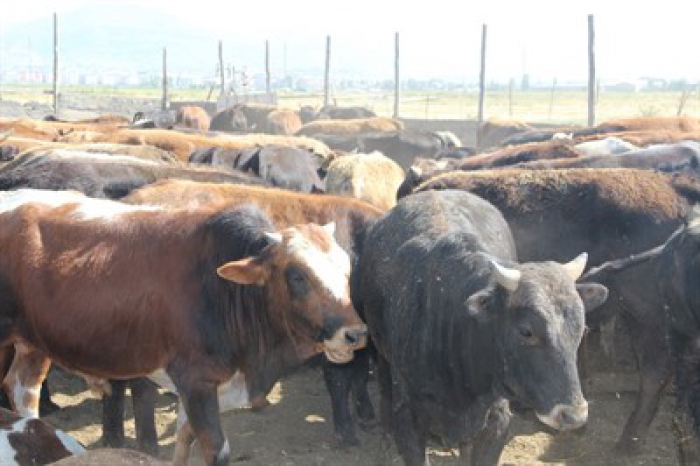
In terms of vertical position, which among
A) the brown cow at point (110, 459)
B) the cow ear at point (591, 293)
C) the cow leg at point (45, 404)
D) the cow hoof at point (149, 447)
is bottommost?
the cow leg at point (45, 404)

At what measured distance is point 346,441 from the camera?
21.5ft

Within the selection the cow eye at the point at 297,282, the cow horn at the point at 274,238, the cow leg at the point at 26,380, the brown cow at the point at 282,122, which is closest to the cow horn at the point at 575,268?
the cow eye at the point at 297,282

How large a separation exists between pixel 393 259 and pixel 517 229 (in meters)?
2.09

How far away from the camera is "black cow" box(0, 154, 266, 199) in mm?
7957

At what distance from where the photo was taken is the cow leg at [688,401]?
560 centimetres

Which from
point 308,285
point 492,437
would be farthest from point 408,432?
point 308,285

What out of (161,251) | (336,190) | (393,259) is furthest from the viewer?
(336,190)

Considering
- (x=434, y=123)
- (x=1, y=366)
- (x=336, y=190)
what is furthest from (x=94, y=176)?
(x=434, y=123)

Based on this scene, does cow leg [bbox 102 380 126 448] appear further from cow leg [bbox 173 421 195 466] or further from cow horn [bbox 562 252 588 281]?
cow horn [bbox 562 252 588 281]

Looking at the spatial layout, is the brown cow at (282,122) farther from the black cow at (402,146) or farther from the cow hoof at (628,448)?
the cow hoof at (628,448)

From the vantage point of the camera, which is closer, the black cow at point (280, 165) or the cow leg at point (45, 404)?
the cow leg at point (45, 404)

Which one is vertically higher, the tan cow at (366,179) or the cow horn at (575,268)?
the cow horn at (575,268)

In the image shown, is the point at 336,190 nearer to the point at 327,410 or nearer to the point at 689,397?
the point at 327,410

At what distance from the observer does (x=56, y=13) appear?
30.4 metres
